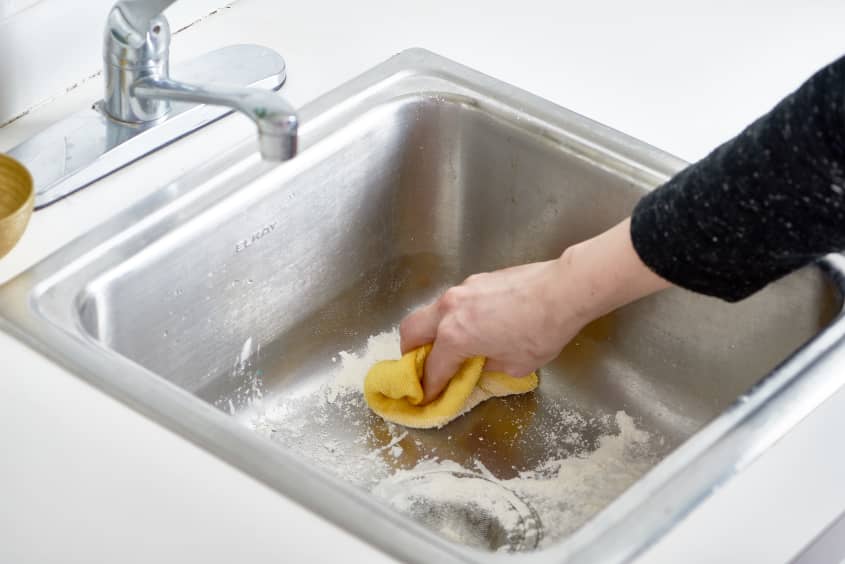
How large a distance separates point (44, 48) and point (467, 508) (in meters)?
0.54

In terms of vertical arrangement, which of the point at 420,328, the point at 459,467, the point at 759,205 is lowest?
the point at 459,467

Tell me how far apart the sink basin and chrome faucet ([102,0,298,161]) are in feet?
0.26

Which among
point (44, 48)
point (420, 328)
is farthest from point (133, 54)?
point (420, 328)

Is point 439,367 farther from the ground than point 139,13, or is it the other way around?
point 139,13

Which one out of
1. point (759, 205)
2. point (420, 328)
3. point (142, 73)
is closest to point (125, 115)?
point (142, 73)

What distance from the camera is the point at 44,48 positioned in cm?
111

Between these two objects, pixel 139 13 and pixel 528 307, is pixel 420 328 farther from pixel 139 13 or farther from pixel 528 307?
pixel 139 13

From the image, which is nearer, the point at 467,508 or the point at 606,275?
the point at 606,275

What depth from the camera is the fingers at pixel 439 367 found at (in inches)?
41.7

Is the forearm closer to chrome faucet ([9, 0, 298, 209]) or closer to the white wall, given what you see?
chrome faucet ([9, 0, 298, 209])

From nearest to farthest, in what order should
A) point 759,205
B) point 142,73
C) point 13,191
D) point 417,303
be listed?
point 759,205 < point 13,191 < point 142,73 < point 417,303

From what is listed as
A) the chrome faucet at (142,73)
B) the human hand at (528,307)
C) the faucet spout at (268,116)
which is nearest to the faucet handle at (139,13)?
the chrome faucet at (142,73)

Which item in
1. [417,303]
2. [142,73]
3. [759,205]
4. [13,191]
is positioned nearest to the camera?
[759,205]

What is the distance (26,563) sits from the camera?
0.73 meters
